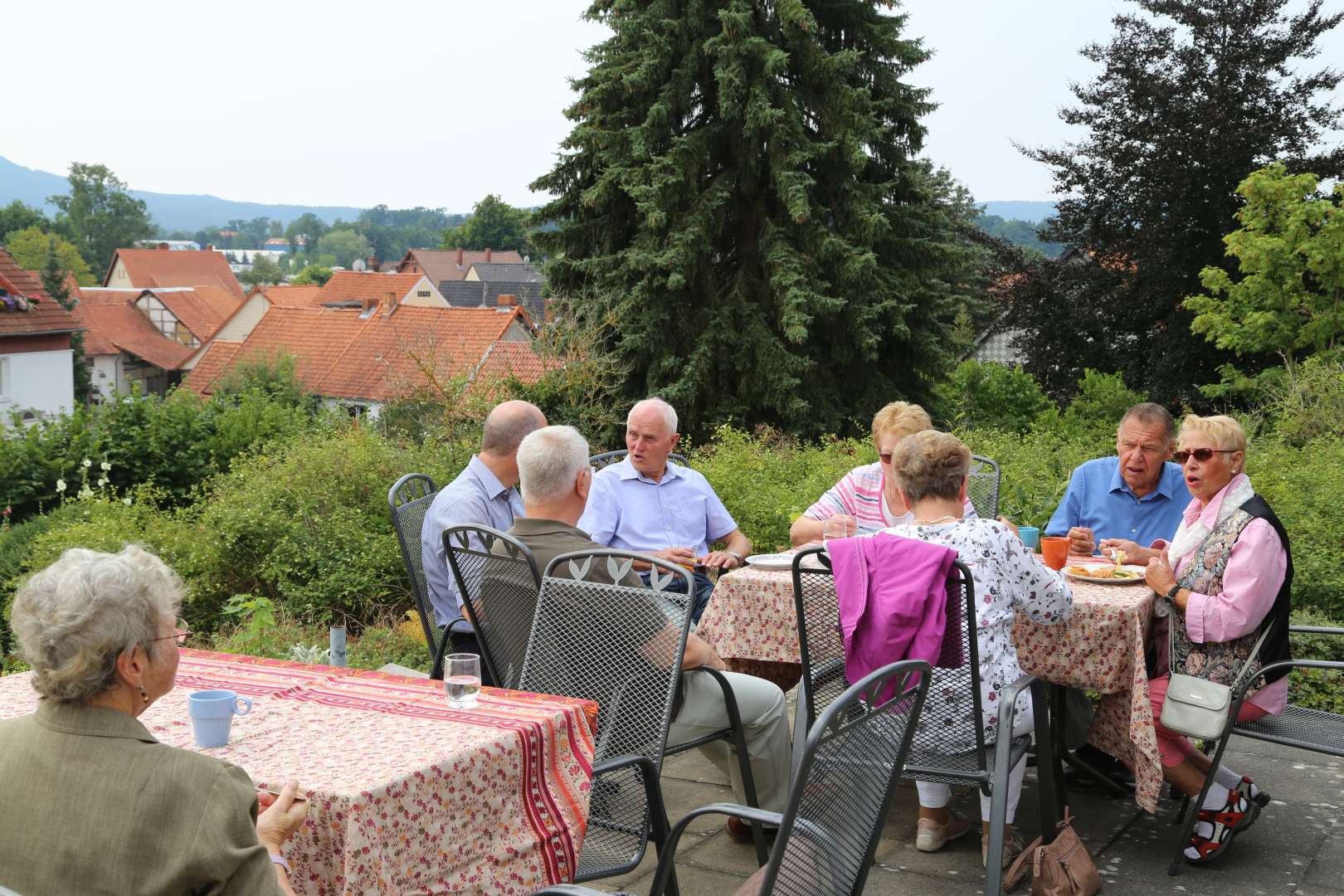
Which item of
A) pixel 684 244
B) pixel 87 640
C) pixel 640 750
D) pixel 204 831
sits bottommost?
pixel 640 750

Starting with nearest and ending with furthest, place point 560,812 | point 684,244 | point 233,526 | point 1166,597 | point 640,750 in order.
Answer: point 560,812, point 640,750, point 1166,597, point 233,526, point 684,244

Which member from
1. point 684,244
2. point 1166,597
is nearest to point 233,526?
point 1166,597

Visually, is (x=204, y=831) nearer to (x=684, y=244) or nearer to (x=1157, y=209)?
(x=684, y=244)

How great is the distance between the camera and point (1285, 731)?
13.9 ft

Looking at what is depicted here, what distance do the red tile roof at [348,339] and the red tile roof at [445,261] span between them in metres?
54.1

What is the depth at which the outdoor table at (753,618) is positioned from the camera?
4449 millimetres

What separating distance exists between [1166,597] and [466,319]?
33964 millimetres

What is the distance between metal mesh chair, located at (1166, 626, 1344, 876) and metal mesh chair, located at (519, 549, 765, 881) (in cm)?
184

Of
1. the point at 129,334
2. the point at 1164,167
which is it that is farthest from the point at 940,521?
the point at 129,334

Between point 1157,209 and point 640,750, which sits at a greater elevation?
point 1157,209

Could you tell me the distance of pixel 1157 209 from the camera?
2467 cm

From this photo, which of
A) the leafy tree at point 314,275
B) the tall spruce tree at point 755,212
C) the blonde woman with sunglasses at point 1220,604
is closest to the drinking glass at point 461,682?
the blonde woman with sunglasses at point 1220,604

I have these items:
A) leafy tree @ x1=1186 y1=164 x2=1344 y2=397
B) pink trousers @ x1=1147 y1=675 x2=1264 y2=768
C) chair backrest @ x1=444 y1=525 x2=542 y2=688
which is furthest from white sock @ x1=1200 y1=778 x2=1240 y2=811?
leafy tree @ x1=1186 y1=164 x2=1344 y2=397

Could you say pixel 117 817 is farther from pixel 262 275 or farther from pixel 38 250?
pixel 262 275
